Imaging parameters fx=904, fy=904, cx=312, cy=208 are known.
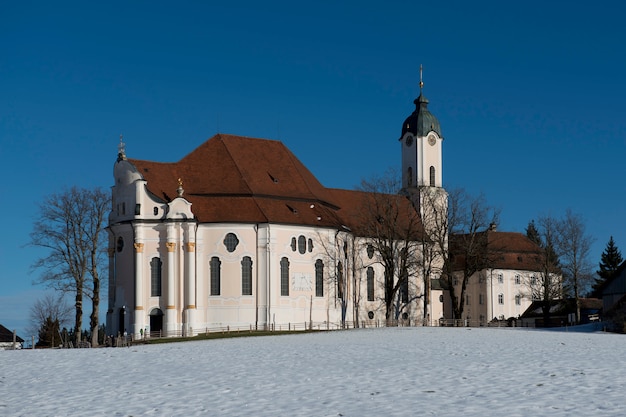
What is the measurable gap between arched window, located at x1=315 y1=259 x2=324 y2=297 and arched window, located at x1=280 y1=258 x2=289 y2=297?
9.67ft

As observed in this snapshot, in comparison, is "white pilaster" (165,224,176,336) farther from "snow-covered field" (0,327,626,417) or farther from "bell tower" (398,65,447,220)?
"bell tower" (398,65,447,220)

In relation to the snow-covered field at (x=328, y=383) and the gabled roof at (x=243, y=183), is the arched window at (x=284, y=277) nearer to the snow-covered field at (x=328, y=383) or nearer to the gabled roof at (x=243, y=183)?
the gabled roof at (x=243, y=183)

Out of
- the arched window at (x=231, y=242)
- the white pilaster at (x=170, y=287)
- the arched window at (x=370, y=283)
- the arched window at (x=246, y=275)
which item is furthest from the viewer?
the arched window at (x=370, y=283)

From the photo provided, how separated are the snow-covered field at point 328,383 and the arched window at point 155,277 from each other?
29.7 m

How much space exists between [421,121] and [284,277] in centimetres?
3009

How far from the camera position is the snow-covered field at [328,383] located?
1991 centimetres

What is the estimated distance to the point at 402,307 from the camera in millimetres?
82750

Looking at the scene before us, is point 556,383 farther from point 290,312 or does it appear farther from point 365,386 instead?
point 290,312

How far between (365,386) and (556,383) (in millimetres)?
4857

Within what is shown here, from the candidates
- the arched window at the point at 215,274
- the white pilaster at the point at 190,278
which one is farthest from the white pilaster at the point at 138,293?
the arched window at the point at 215,274

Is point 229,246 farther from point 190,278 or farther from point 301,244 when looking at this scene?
point 301,244

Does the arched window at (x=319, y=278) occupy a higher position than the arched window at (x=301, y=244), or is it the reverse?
the arched window at (x=301, y=244)

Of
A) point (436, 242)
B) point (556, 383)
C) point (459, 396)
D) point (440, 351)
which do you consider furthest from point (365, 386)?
point (436, 242)

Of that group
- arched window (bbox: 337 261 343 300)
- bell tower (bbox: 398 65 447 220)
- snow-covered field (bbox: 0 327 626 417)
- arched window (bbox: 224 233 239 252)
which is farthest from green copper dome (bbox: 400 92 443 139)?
snow-covered field (bbox: 0 327 626 417)
